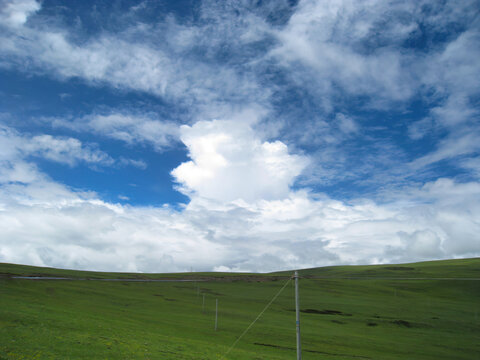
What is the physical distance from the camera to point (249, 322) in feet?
265

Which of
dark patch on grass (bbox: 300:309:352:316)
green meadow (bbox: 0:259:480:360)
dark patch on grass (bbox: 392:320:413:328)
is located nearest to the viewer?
green meadow (bbox: 0:259:480:360)

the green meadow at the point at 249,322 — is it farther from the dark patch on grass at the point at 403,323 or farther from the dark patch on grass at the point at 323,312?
the dark patch on grass at the point at 403,323

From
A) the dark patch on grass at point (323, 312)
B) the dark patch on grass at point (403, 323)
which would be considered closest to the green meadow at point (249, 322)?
the dark patch on grass at point (323, 312)

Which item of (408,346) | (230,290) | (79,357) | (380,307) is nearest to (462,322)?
(380,307)

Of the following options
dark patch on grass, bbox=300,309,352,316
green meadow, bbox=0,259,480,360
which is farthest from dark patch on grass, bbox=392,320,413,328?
dark patch on grass, bbox=300,309,352,316

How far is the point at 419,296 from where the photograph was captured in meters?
148

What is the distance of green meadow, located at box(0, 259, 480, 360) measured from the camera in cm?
3244

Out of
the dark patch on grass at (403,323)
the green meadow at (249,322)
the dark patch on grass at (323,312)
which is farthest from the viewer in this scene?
the dark patch on grass at (323,312)

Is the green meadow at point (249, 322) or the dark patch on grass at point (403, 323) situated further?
the dark patch on grass at point (403, 323)

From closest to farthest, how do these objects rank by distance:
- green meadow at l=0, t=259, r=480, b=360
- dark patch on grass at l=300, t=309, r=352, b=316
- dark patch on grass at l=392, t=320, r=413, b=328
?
1. green meadow at l=0, t=259, r=480, b=360
2. dark patch on grass at l=392, t=320, r=413, b=328
3. dark patch on grass at l=300, t=309, r=352, b=316

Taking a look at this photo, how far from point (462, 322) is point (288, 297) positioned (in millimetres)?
60866

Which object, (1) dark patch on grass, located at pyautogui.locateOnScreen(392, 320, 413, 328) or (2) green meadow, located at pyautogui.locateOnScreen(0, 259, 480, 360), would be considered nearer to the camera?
(2) green meadow, located at pyautogui.locateOnScreen(0, 259, 480, 360)

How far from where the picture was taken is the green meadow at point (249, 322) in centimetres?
3244

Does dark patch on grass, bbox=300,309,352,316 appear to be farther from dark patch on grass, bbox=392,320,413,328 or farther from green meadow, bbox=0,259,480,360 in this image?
dark patch on grass, bbox=392,320,413,328
